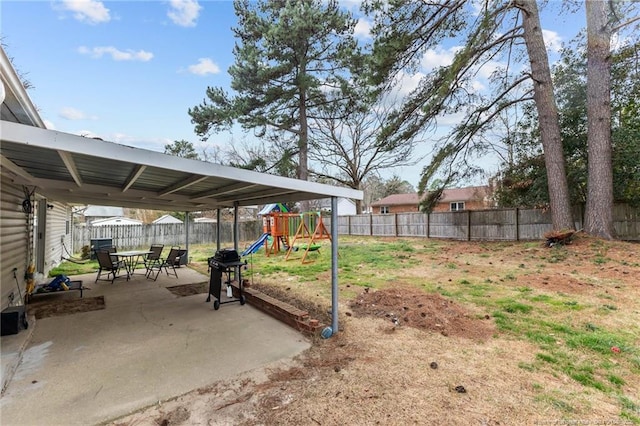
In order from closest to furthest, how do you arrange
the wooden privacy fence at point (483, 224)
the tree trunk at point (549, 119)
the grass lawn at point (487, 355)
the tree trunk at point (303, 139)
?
the grass lawn at point (487, 355), the tree trunk at point (549, 119), the wooden privacy fence at point (483, 224), the tree trunk at point (303, 139)

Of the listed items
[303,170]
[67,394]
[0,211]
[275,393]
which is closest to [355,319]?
[275,393]

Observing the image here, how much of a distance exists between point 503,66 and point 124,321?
1250 centimetres

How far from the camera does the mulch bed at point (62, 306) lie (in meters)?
4.60

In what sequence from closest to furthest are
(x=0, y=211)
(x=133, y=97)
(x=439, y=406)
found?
(x=439, y=406)
(x=0, y=211)
(x=133, y=97)

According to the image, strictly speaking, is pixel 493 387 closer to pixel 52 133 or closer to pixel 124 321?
Result: pixel 52 133

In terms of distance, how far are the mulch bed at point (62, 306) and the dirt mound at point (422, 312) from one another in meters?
4.26

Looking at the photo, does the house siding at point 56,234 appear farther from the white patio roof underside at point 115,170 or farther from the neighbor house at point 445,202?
the neighbor house at point 445,202

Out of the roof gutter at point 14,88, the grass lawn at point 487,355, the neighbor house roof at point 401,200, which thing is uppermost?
the neighbor house roof at point 401,200

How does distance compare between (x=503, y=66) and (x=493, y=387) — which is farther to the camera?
(x=503, y=66)

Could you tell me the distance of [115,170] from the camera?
3.45 m

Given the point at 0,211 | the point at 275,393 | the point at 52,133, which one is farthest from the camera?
the point at 0,211

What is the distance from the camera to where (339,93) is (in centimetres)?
1445

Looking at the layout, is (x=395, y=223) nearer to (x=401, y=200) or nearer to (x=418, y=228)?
(x=418, y=228)

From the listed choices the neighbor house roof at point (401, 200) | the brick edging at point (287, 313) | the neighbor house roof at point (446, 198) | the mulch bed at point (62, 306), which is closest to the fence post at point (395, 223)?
the neighbor house roof at point (446, 198)
